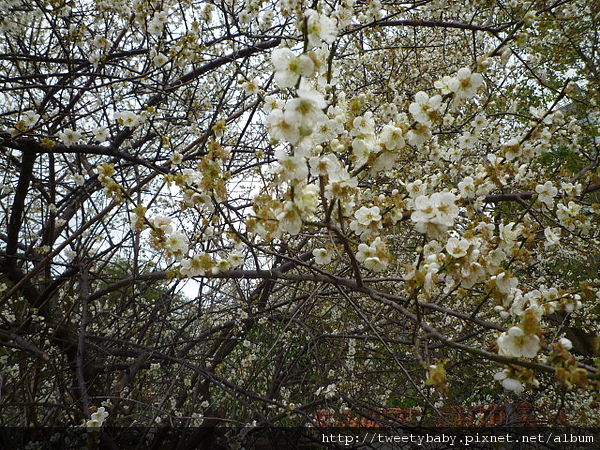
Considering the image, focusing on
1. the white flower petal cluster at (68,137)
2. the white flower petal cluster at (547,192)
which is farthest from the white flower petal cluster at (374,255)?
the white flower petal cluster at (68,137)

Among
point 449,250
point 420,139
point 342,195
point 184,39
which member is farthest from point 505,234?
point 184,39

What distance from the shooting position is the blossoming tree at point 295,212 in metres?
1.35

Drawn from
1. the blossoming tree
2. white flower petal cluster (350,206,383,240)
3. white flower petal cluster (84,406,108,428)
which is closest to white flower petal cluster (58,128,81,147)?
the blossoming tree

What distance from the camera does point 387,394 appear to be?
171 inches

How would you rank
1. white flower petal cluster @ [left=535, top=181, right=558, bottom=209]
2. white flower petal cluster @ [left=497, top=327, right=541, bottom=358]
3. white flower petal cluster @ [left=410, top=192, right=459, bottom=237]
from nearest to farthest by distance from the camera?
white flower petal cluster @ [left=497, top=327, right=541, bottom=358], white flower petal cluster @ [left=410, top=192, right=459, bottom=237], white flower petal cluster @ [left=535, top=181, right=558, bottom=209]

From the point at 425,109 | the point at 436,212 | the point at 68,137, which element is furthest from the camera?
the point at 68,137

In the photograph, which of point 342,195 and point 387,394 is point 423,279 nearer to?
point 342,195

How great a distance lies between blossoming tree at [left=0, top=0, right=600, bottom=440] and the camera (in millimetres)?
1348

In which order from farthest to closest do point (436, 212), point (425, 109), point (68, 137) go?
point (68, 137) → point (425, 109) → point (436, 212)

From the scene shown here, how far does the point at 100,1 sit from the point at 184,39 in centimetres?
88

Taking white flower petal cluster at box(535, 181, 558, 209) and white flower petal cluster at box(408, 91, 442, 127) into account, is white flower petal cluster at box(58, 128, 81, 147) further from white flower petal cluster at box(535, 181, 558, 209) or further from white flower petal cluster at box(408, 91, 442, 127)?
white flower petal cluster at box(535, 181, 558, 209)

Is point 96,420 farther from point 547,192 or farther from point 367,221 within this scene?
point 547,192

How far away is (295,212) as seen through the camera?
1.17m

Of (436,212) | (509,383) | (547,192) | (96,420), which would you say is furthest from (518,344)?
(96,420)
